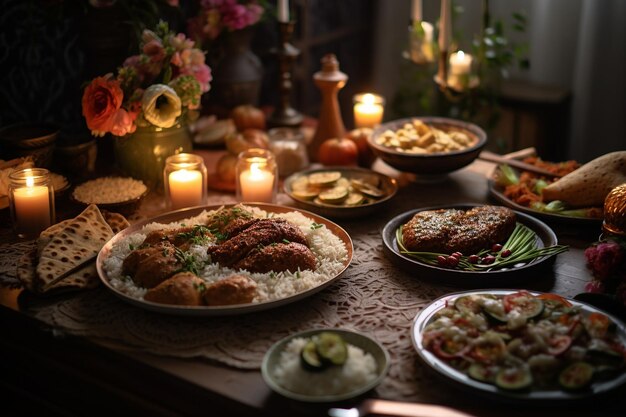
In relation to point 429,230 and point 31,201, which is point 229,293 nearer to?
point 429,230

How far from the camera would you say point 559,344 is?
4.96 ft

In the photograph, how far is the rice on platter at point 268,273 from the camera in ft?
5.95

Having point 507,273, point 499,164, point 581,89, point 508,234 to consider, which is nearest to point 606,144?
point 581,89

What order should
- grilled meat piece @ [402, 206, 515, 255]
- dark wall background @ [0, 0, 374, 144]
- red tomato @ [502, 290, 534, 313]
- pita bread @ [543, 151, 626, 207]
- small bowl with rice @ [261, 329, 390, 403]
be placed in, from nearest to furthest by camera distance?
small bowl with rice @ [261, 329, 390, 403] → red tomato @ [502, 290, 534, 313] → grilled meat piece @ [402, 206, 515, 255] → pita bread @ [543, 151, 626, 207] → dark wall background @ [0, 0, 374, 144]

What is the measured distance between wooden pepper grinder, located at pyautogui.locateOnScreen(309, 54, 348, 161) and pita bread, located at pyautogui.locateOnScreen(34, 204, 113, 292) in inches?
46.4

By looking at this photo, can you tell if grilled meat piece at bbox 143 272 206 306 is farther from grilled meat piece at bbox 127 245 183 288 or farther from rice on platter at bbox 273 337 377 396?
rice on platter at bbox 273 337 377 396

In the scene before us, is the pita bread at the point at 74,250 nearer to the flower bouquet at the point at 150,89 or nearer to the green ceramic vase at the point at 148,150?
the flower bouquet at the point at 150,89

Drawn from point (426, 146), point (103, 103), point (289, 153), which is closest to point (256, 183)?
point (289, 153)

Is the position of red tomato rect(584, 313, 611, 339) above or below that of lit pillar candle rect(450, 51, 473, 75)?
below

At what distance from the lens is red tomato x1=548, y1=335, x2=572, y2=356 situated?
1.49 meters

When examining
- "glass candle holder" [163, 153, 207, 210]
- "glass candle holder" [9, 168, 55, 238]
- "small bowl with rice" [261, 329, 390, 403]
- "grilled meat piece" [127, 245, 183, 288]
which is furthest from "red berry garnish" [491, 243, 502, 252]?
"glass candle holder" [9, 168, 55, 238]

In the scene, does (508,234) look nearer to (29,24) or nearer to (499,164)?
(499,164)

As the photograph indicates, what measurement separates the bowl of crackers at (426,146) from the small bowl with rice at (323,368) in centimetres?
116

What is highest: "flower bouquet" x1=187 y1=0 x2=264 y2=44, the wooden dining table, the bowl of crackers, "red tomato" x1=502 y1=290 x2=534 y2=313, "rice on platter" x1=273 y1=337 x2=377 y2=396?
"flower bouquet" x1=187 y1=0 x2=264 y2=44
